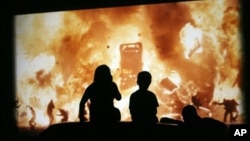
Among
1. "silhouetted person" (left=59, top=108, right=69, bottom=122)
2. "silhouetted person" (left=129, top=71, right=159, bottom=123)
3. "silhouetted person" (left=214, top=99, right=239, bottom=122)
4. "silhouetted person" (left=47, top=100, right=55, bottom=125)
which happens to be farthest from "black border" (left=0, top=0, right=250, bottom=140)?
"silhouetted person" (left=129, top=71, right=159, bottom=123)

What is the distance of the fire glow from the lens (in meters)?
8.71

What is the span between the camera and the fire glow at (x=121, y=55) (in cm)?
871

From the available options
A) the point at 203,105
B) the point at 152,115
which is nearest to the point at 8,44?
the point at 203,105

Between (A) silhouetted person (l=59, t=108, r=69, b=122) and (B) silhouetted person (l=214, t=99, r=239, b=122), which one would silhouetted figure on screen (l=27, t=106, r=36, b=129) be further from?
(B) silhouetted person (l=214, t=99, r=239, b=122)

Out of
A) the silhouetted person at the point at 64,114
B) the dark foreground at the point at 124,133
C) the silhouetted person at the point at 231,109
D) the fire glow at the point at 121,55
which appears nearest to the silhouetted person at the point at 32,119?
the fire glow at the point at 121,55

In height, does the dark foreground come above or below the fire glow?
below

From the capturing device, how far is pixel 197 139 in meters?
3.66

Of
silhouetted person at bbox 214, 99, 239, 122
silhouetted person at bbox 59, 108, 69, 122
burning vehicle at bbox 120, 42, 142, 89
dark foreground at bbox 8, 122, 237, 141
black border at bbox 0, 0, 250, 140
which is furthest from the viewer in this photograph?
black border at bbox 0, 0, 250, 140

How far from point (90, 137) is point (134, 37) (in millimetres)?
5831

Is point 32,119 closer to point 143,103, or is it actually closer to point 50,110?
point 50,110

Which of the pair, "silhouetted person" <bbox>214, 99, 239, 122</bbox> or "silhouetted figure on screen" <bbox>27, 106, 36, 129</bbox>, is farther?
"silhouetted figure on screen" <bbox>27, 106, 36, 129</bbox>

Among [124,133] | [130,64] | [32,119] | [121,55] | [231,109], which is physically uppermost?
[121,55]

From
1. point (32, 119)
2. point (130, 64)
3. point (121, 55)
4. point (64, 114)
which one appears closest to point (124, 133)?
point (130, 64)

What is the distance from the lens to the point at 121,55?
9.33 meters
